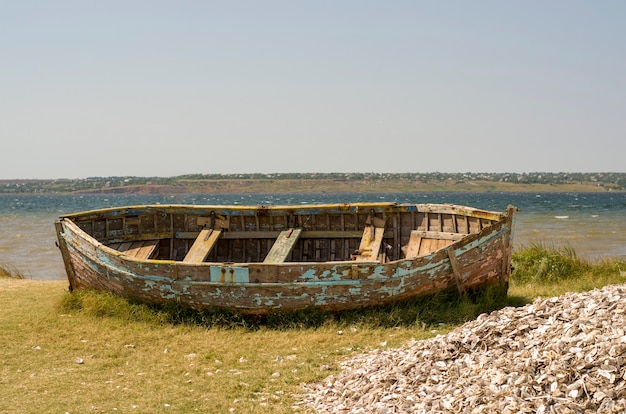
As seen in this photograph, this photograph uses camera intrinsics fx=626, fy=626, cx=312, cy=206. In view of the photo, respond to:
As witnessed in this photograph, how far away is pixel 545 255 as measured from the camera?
16.8 m

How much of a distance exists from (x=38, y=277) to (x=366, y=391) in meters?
18.9

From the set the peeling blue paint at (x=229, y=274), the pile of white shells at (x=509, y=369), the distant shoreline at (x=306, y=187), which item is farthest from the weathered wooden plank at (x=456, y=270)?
the distant shoreline at (x=306, y=187)

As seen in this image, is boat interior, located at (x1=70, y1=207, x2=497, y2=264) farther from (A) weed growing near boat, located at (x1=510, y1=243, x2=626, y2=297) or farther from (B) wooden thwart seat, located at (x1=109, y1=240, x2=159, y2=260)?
(A) weed growing near boat, located at (x1=510, y1=243, x2=626, y2=297)

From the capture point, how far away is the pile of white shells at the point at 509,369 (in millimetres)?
6211

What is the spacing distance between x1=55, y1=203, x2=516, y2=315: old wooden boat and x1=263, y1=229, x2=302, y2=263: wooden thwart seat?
23mm

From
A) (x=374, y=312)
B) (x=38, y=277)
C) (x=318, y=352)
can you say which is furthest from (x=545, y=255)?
(x=38, y=277)

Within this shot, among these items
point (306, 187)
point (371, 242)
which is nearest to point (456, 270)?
point (371, 242)

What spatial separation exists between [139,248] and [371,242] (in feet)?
18.9

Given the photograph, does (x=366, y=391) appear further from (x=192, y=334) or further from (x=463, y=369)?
(x=192, y=334)

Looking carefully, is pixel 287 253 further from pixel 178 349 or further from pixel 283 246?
pixel 178 349

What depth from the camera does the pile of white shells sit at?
6211 millimetres

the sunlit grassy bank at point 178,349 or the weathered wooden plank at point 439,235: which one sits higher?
the weathered wooden plank at point 439,235

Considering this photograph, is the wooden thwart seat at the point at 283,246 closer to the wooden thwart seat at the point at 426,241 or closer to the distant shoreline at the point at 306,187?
the wooden thwart seat at the point at 426,241

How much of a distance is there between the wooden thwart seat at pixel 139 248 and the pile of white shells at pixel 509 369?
776cm
